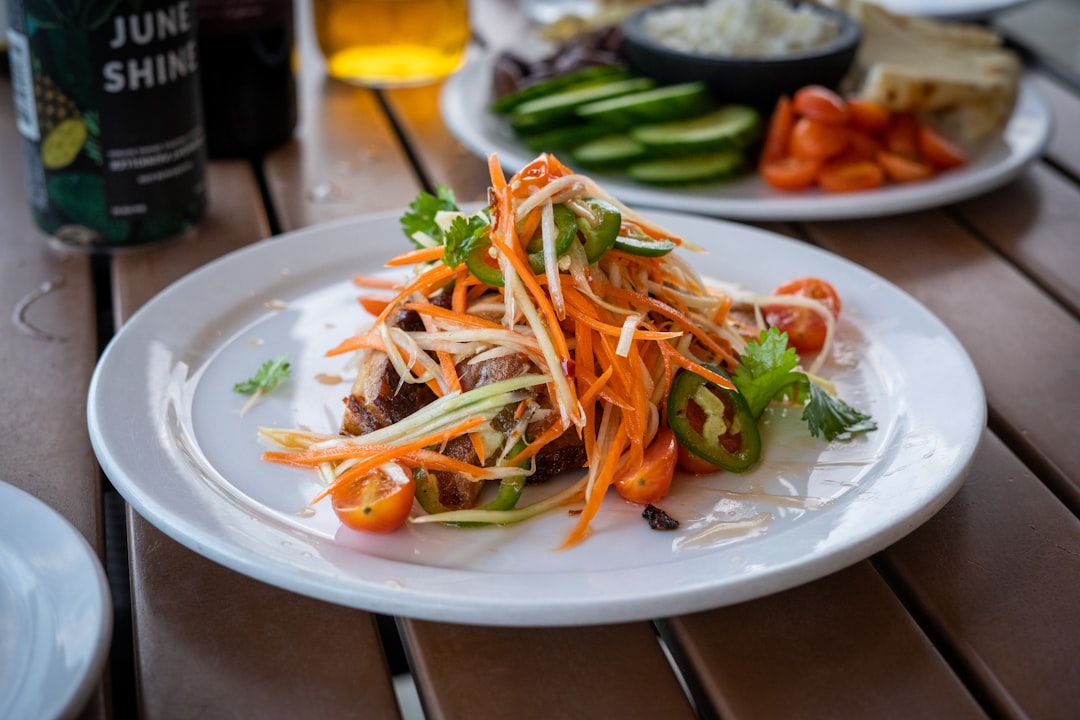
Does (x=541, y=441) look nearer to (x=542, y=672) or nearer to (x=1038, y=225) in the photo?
(x=542, y=672)

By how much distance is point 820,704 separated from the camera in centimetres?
114

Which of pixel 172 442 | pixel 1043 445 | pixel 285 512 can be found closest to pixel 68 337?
pixel 172 442

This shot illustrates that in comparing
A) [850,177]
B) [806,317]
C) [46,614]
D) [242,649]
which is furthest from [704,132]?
[46,614]

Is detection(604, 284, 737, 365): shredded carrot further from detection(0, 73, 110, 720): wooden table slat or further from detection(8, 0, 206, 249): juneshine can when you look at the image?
detection(8, 0, 206, 249): juneshine can

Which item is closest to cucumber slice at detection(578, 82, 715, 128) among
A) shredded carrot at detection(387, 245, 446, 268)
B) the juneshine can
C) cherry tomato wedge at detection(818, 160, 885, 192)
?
cherry tomato wedge at detection(818, 160, 885, 192)

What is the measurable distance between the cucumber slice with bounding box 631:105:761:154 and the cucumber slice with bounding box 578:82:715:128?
21mm

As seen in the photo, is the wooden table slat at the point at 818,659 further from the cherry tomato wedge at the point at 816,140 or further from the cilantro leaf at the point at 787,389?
the cherry tomato wedge at the point at 816,140

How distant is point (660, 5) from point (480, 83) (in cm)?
49

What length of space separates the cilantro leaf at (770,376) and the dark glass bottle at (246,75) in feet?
4.66

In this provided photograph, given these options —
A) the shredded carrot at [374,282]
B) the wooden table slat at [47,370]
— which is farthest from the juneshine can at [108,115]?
the shredded carrot at [374,282]

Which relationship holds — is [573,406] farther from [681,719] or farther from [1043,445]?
[1043,445]

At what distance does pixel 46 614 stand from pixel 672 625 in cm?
65

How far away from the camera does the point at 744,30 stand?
2600 millimetres

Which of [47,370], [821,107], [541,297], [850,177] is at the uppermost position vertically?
[541,297]
